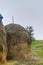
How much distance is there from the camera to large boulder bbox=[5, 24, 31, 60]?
27.6 m

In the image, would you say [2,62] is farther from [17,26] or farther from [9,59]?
[17,26]

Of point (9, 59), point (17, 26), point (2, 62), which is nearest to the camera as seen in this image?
point (2, 62)

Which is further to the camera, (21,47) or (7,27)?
(7,27)

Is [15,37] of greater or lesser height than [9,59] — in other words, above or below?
above

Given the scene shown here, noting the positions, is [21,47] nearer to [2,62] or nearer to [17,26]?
[17,26]

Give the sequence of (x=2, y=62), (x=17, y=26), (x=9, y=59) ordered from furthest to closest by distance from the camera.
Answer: (x=17, y=26) → (x=9, y=59) → (x=2, y=62)

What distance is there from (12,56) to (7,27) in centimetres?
434

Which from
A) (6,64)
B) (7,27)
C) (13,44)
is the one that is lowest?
(6,64)

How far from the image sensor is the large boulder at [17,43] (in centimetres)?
2761

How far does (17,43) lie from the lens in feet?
92.0

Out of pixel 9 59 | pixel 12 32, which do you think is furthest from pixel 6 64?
pixel 12 32

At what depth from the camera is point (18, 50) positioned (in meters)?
27.9

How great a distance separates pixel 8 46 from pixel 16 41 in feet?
3.90

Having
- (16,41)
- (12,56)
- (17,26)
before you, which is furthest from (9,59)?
(17,26)
